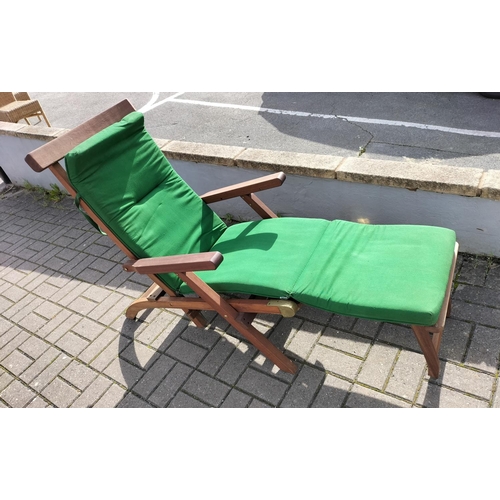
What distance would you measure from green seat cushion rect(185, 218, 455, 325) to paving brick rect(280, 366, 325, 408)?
55 cm

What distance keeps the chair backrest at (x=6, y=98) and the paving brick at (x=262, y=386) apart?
6.36 metres

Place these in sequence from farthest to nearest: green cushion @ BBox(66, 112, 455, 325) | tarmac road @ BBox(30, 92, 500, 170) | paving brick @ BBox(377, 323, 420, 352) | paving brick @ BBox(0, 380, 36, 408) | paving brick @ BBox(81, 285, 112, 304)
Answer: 1. tarmac road @ BBox(30, 92, 500, 170)
2. paving brick @ BBox(81, 285, 112, 304)
3. paving brick @ BBox(0, 380, 36, 408)
4. paving brick @ BBox(377, 323, 420, 352)
5. green cushion @ BBox(66, 112, 455, 325)

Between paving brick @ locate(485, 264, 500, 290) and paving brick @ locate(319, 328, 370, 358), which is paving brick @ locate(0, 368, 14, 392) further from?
paving brick @ locate(485, 264, 500, 290)

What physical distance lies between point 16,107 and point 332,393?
6372mm

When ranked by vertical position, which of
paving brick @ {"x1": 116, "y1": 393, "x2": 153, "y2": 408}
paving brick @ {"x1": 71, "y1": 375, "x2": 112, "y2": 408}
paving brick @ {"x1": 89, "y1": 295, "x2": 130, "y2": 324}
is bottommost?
paving brick @ {"x1": 116, "y1": 393, "x2": 153, "y2": 408}

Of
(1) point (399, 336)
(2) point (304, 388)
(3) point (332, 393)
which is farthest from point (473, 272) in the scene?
(2) point (304, 388)

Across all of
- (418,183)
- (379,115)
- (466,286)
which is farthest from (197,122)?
(466,286)

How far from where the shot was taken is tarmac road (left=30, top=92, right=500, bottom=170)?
15.9 feet

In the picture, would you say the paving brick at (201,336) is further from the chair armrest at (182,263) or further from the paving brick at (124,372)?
the chair armrest at (182,263)

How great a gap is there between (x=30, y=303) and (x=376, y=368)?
2.96 m

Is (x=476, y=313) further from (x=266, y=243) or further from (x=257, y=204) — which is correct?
(x=257, y=204)

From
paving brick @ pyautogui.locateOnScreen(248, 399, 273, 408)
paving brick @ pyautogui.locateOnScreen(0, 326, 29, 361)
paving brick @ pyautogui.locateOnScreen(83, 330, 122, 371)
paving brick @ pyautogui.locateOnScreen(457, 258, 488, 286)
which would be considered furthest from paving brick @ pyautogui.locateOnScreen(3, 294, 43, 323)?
paving brick @ pyautogui.locateOnScreen(457, 258, 488, 286)

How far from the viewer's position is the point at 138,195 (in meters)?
2.97

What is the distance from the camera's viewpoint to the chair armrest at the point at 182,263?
7.34 ft
